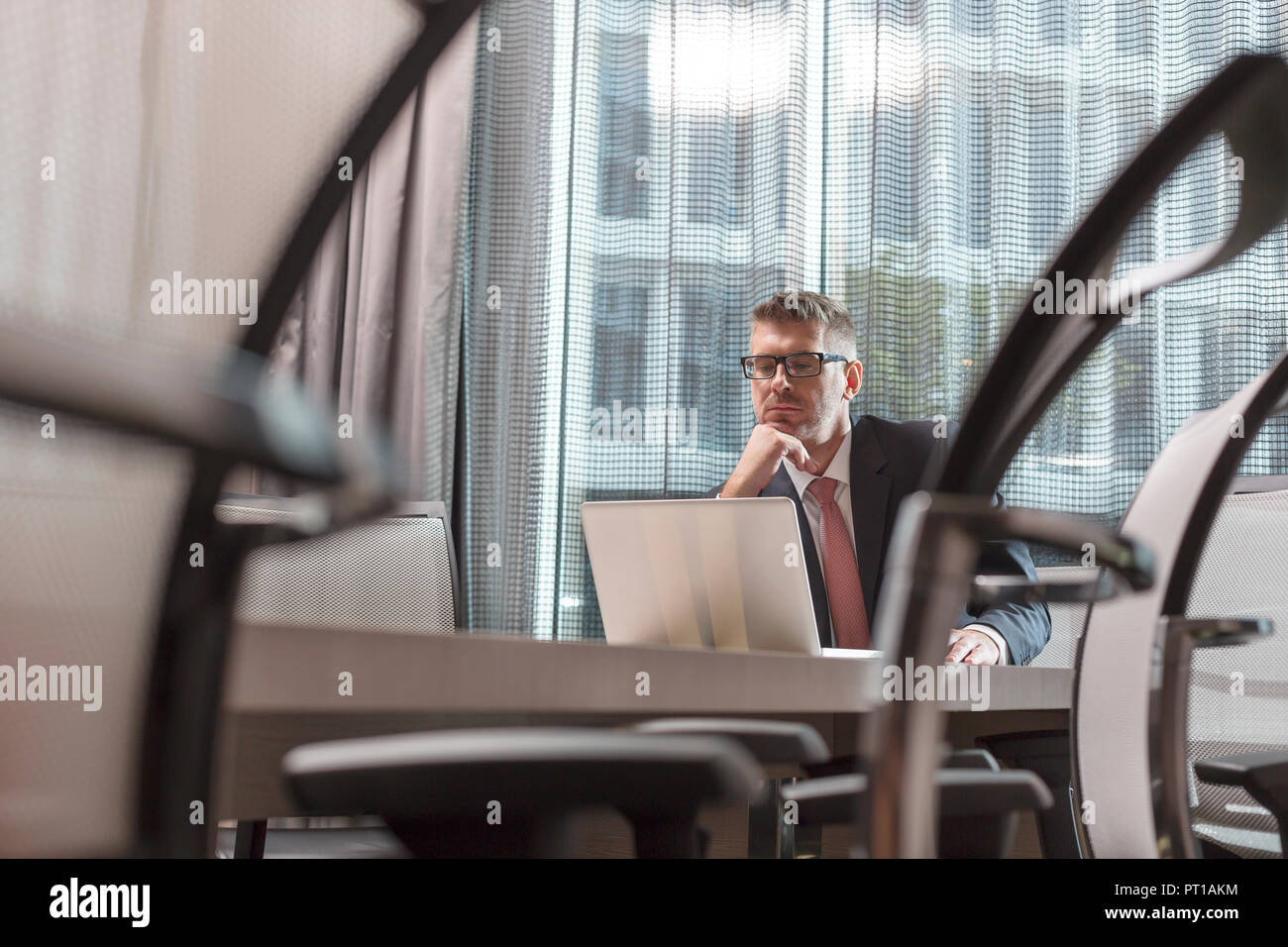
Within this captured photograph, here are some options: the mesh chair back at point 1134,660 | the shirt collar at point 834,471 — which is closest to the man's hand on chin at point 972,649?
the shirt collar at point 834,471

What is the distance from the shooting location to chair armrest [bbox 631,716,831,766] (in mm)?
677

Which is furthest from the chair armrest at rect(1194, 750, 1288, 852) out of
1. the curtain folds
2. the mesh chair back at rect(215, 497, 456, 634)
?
the curtain folds

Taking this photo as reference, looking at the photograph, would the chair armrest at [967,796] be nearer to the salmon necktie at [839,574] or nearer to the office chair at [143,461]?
the office chair at [143,461]

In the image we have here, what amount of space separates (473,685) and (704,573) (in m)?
0.53

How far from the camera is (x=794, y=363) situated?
1825 mm

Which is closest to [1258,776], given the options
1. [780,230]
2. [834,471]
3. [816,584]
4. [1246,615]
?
[1246,615]

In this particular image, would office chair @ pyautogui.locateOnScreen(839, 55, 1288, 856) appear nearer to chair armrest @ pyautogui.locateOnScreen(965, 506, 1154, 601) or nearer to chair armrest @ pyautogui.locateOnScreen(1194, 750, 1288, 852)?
chair armrest @ pyautogui.locateOnScreen(965, 506, 1154, 601)

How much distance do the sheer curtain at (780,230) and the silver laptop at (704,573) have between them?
976 millimetres

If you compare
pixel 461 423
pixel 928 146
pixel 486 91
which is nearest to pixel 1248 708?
pixel 928 146

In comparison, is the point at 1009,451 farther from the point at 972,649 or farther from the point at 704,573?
the point at 972,649

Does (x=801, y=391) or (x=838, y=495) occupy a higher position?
(x=801, y=391)

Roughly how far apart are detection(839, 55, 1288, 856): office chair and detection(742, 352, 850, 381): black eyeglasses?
141cm

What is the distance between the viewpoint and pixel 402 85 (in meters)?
0.43

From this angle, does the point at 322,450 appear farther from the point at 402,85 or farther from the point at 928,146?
the point at 928,146
